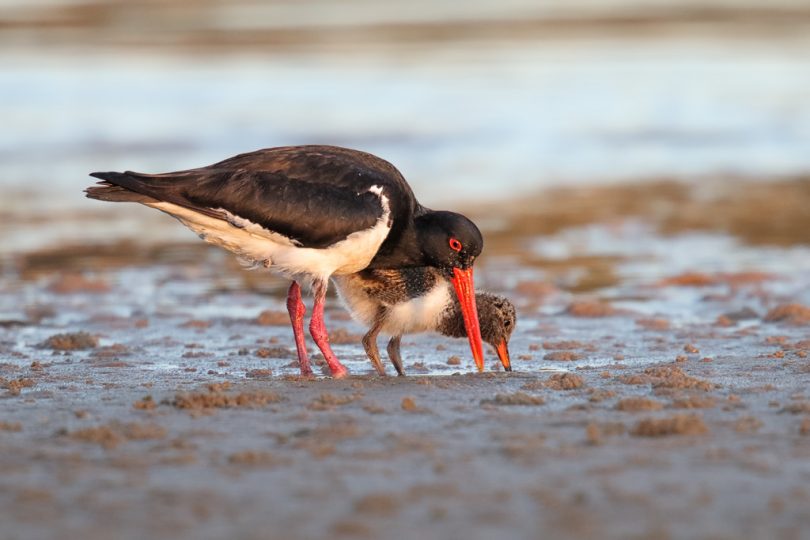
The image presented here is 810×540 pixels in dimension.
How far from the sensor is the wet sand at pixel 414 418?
4.25m

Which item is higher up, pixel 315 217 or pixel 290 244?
pixel 315 217

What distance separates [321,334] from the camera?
7676mm

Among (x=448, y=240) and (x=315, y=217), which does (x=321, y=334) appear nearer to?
(x=315, y=217)

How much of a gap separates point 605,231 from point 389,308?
610 centimetres

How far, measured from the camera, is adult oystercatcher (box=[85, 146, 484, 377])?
7.41 meters

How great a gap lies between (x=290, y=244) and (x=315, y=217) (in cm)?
25

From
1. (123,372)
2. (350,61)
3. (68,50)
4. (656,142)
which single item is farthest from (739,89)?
(123,372)

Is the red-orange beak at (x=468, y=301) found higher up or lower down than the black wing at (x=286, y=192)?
lower down

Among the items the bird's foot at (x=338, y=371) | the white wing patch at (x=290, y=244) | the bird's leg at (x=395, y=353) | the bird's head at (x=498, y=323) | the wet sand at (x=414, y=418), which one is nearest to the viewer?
the wet sand at (x=414, y=418)

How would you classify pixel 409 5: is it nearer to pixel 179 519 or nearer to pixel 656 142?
pixel 656 142

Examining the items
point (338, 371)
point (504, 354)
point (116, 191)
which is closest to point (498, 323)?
point (504, 354)

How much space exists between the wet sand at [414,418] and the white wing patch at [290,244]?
69 centimetres

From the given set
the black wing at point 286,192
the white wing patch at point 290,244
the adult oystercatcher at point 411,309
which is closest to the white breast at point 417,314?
the adult oystercatcher at point 411,309

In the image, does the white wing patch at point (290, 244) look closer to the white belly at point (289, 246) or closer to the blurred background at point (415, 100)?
the white belly at point (289, 246)
